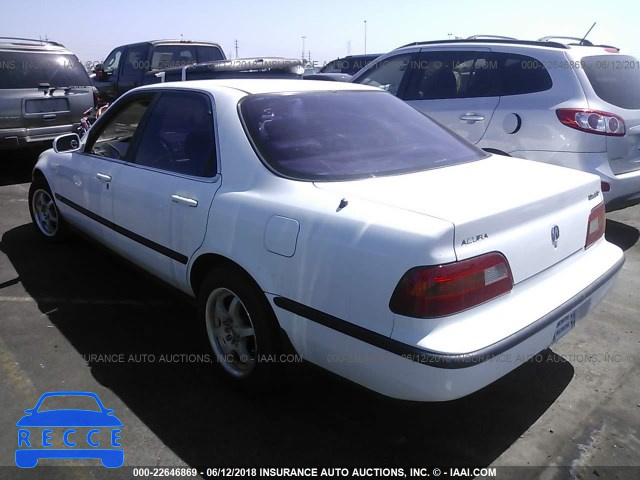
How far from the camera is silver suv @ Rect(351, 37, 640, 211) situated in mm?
4680

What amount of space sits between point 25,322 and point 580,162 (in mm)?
4471

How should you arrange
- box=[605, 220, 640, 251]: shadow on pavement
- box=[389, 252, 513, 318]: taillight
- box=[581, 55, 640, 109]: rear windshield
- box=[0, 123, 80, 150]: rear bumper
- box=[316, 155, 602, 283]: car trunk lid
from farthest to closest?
1. box=[0, 123, 80, 150]: rear bumper
2. box=[605, 220, 640, 251]: shadow on pavement
3. box=[581, 55, 640, 109]: rear windshield
4. box=[316, 155, 602, 283]: car trunk lid
5. box=[389, 252, 513, 318]: taillight

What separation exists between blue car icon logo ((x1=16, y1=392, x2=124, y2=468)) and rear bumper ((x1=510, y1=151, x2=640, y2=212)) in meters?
4.05

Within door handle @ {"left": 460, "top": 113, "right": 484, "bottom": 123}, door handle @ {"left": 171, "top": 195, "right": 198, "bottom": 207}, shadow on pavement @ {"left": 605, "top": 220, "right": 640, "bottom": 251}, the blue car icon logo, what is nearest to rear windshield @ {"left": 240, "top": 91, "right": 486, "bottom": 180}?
door handle @ {"left": 171, "top": 195, "right": 198, "bottom": 207}

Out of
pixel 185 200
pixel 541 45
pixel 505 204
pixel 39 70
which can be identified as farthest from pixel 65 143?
pixel 541 45

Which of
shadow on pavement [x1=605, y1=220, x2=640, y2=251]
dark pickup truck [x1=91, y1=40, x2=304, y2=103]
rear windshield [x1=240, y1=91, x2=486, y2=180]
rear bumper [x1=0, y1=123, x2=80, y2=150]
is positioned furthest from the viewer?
dark pickup truck [x1=91, y1=40, x2=304, y2=103]

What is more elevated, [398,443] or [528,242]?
[528,242]

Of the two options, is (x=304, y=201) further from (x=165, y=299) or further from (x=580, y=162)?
(x=580, y=162)

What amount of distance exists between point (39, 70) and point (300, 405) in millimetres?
7067

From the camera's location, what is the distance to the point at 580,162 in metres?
4.71

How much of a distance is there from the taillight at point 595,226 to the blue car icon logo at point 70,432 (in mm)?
2498

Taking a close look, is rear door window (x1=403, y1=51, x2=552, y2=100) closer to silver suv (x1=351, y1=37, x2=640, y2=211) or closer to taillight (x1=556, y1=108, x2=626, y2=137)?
silver suv (x1=351, y1=37, x2=640, y2=211)

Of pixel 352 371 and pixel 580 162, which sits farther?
pixel 580 162

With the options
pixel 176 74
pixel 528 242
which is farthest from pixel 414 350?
pixel 176 74
